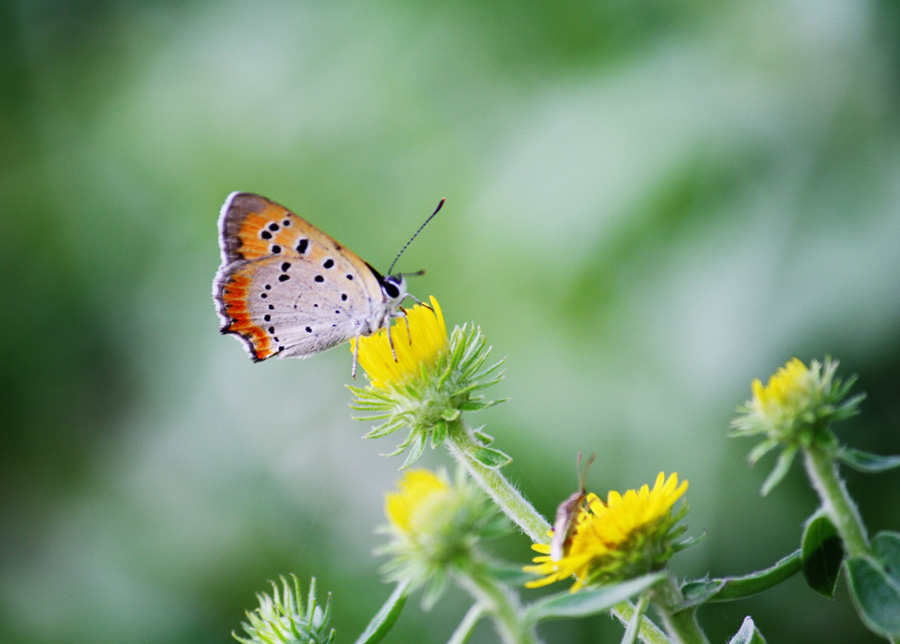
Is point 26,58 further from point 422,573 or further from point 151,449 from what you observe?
point 422,573

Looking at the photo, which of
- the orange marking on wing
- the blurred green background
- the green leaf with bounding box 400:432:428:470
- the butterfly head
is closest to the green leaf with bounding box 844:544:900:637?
the green leaf with bounding box 400:432:428:470

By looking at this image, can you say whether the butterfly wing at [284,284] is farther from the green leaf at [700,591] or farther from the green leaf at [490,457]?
the green leaf at [700,591]

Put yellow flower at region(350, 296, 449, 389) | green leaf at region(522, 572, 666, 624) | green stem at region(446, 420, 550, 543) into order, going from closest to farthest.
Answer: green leaf at region(522, 572, 666, 624), green stem at region(446, 420, 550, 543), yellow flower at region(350, 296, 449, 389)

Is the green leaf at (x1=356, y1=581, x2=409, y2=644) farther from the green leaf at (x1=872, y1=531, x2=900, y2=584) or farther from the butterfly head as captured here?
the butterfly head

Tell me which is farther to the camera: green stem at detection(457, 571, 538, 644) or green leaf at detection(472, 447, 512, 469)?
green leaf at detection(472, 447, 512, 469)

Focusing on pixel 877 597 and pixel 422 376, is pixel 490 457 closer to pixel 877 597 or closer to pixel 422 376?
pixel 422 376
